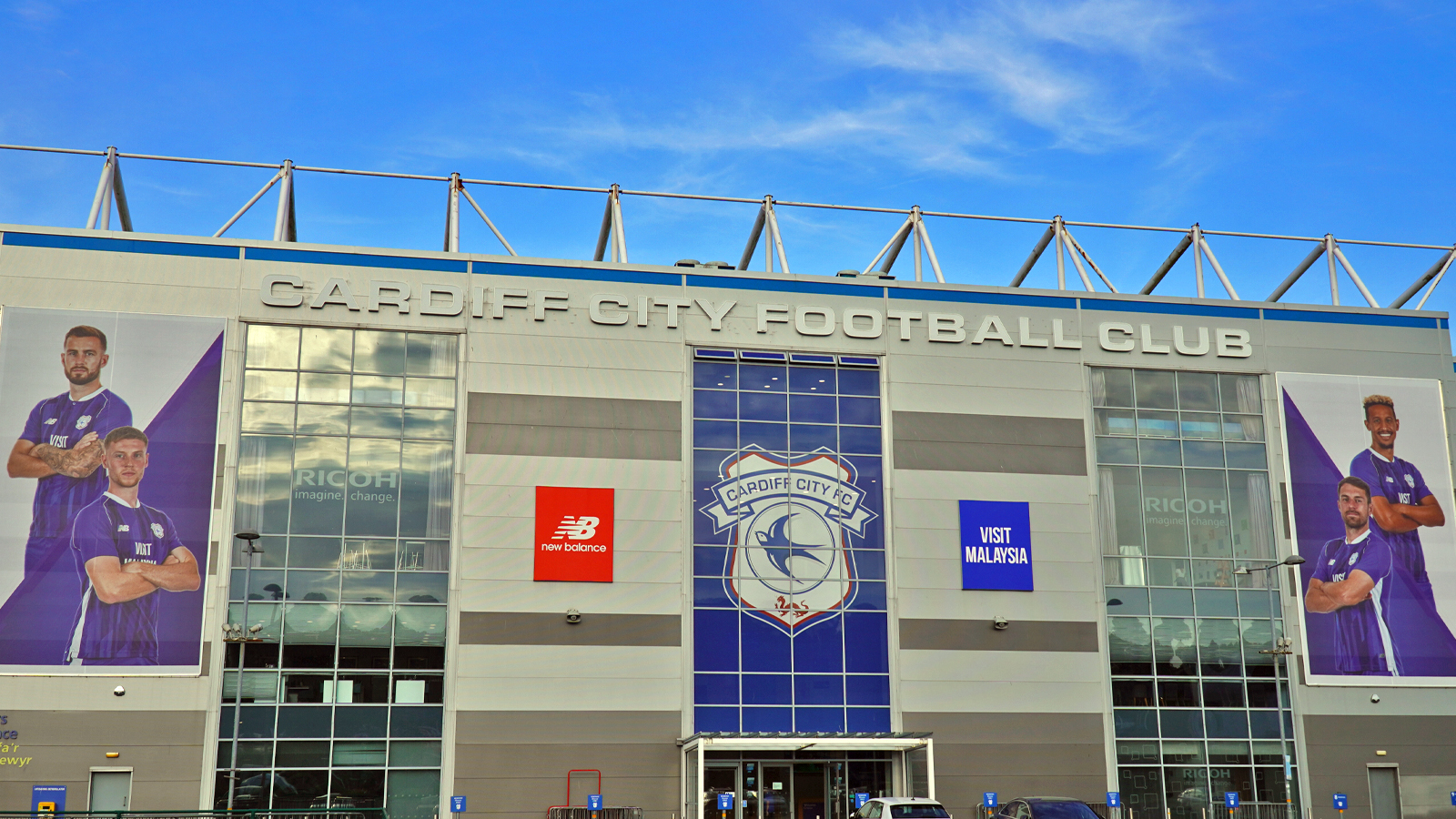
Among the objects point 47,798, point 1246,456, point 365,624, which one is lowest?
point 47,798

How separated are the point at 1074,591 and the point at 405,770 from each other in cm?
2284

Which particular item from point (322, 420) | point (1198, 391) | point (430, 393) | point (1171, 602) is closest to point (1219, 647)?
point (1171, 602)

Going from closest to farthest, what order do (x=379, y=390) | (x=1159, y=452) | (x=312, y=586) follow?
1. (x=312, y=586)
2. (x=379, y=390)
3. (x=1159, y=452)

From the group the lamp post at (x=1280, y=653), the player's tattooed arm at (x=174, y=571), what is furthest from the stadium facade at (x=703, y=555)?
the player's tattooed arm at (x=174, y=571)

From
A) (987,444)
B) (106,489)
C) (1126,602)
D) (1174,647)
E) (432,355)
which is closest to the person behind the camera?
(106,489)

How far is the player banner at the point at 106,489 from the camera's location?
38.0 m

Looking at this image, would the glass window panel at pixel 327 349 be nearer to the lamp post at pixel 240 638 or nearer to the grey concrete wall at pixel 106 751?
the lamp post at pixel 240 638

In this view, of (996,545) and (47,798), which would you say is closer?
(47,798)

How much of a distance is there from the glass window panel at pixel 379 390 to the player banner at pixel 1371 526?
104 ft

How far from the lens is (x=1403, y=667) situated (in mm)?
44344

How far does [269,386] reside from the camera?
136 feet

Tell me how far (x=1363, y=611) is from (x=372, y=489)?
34471mm

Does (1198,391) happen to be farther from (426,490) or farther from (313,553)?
(313,553)

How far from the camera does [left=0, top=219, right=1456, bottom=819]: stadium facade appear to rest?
39.1m
